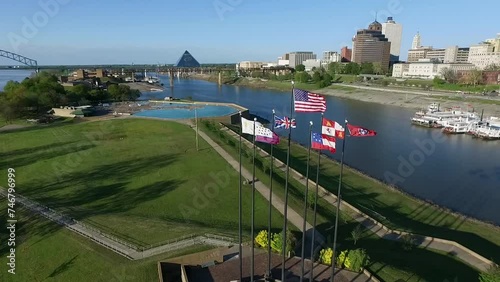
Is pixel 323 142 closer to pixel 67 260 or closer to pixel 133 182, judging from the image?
pixel 67 260

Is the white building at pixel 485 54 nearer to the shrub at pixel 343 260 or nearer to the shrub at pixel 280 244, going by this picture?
the shrub at pixel 343 260

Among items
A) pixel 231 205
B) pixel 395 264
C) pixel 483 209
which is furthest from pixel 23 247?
pixel 483 209

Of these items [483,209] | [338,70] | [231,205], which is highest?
[338,70]

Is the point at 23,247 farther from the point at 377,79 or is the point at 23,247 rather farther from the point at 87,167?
the point at 377,79

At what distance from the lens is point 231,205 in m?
27.8

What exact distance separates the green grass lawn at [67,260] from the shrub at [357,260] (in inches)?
337

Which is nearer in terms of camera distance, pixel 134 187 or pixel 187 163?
pixel 134 187

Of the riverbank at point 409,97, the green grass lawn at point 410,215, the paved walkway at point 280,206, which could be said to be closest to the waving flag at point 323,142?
the paved walkway at point 280,206

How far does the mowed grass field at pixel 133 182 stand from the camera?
2399 centimetres

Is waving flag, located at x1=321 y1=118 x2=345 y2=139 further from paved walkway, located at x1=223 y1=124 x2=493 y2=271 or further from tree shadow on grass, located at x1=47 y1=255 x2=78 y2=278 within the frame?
tree shadow on grass, located at x1=47 y1=255 x2=78 y2=278

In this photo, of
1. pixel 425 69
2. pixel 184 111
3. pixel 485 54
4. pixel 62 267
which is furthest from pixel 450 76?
pixel 62 267

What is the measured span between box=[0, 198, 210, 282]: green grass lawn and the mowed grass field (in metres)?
1.95

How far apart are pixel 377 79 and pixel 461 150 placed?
115496 mm

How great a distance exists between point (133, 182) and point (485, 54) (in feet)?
703
